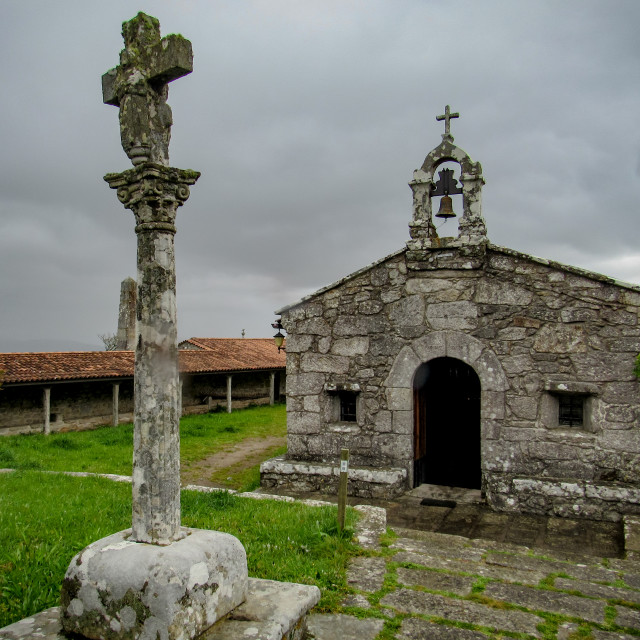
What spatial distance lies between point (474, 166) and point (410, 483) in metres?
4.88

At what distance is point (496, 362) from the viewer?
7.85 meters

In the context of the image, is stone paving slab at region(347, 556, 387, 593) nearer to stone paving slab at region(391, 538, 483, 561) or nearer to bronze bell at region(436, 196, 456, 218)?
stone paving slab at region(391, 538, 483, 561)

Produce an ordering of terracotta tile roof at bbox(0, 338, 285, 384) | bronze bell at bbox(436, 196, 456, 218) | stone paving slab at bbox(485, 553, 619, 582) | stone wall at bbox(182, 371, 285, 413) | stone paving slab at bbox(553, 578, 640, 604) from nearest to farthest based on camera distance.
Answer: stone paving slab at bbox(553, 578, 640, 604) → stone paving slab at bbox(485, 553, 619, 582) → bronze bell at bbox(436, 196, 456, 218) → terracotta tile roof at bbox(0, 338, 285, 384) → stone wall at bbox(182, 371, 285, 413)

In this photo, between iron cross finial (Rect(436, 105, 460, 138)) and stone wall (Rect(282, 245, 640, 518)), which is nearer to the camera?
stone wall (Rect(282, 245, 640, 518))

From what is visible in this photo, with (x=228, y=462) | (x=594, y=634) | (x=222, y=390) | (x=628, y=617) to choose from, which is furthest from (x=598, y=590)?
(x=222, y=390)

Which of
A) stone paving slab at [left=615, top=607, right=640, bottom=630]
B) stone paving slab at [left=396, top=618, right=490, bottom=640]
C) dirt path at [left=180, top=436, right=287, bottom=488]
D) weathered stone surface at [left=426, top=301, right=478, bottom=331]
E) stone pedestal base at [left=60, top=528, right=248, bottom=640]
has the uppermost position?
weathered stone surface at [left=426, top=301, right=478, bottom=331]

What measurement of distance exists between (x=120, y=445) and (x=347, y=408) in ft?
24.0

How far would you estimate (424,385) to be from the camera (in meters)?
9.11

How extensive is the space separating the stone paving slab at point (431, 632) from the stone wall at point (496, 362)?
13.6 feet

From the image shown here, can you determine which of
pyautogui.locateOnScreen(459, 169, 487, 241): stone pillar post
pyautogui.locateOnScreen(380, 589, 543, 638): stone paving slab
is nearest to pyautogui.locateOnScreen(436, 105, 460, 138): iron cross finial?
pyautogui.locateOnScreen(459, 169, 487, 241): stone pillar post

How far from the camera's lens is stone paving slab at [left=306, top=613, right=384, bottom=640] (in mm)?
3623

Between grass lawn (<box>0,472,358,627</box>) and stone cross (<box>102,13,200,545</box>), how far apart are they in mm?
1277

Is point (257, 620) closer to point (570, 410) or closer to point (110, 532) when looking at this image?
point (110, 532)

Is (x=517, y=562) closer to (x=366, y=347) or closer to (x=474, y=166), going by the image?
(x=366, y=347)
